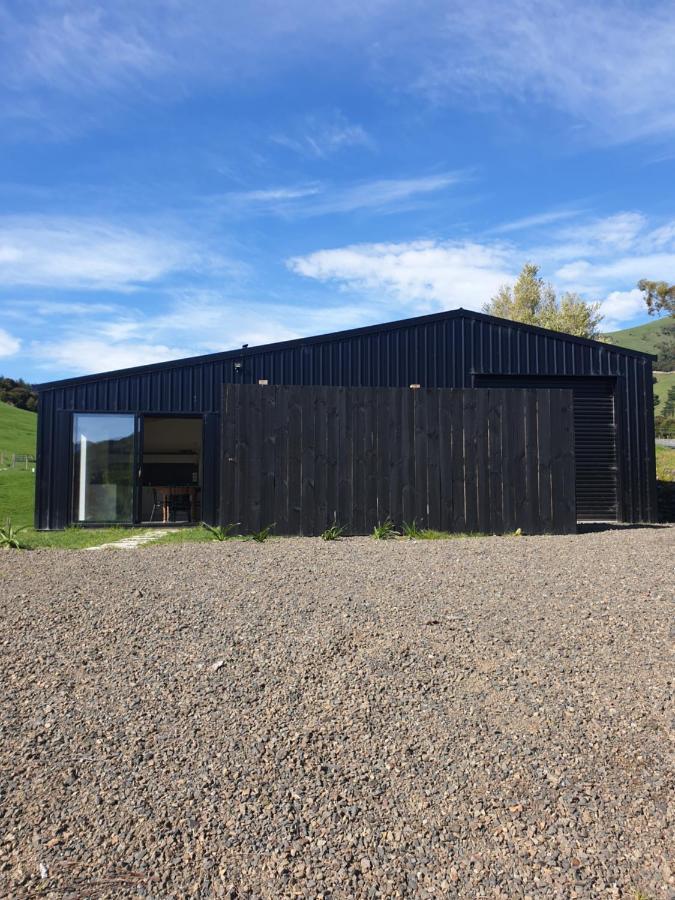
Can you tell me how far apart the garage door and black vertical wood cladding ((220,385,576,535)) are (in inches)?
121

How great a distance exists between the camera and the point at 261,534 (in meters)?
7.68

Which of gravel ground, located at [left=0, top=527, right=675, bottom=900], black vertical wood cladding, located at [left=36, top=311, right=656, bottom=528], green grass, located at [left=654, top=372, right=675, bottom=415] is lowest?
gravel ground, located at [left=0, top=527, right=675, bottom=900]

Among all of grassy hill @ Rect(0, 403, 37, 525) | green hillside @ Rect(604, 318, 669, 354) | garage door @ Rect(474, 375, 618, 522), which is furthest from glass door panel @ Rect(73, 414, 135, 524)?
green hillside @ Rect(604, 318, 669, 354)

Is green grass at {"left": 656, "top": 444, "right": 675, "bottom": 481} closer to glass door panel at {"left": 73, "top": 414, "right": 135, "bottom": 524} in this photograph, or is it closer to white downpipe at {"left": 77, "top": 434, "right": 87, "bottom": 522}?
glass door panel at {"left": 73, "top": 414, "right": 135, "bottom": 524}

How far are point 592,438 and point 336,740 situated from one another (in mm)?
10296

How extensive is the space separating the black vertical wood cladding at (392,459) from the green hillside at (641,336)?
95.6m

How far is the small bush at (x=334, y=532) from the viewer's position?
7.82 meters

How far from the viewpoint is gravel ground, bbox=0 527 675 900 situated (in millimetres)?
2182

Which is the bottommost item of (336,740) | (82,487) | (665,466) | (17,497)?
(336,740)

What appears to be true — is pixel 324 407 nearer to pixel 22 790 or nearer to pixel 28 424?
pixel 22 790

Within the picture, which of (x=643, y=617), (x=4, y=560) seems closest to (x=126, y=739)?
(x=643, y=617)

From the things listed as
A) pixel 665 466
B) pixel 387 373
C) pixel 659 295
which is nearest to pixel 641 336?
pixel 659 295

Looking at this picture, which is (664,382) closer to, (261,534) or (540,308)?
(540,308)

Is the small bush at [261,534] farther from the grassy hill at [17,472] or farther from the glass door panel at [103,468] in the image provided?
the grassy hill at [17,472]
